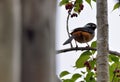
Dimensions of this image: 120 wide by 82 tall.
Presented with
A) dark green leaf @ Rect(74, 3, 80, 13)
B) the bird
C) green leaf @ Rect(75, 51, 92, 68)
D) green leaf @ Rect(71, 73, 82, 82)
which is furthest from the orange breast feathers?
green leaf @ Rect(75, 51, 92, 68)

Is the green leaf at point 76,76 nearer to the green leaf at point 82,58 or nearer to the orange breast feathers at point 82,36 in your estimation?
the green leaf at point 82,58

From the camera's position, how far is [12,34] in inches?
27.7

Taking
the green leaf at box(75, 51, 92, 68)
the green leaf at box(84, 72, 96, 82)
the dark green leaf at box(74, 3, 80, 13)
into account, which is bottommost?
the green leaf at box(84, 72, 96, 82)

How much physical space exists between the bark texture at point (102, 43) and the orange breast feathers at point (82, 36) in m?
2.91

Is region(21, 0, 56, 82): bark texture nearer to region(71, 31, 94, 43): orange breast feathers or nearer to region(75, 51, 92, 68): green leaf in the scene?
region(75, 51, 92, 68): green leaf

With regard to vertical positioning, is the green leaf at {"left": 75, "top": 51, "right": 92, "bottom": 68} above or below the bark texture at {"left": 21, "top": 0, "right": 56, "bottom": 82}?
below

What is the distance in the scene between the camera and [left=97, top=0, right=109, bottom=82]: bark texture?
2.24 m

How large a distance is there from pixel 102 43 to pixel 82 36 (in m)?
3.22

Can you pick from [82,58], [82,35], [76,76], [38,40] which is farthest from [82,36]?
[38,40]

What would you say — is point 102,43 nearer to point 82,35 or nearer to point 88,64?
point 88,64

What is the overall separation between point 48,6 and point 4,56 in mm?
133

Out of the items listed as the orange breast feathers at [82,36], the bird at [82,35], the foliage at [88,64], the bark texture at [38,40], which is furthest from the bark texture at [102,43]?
the orange breast feathers at [82,36]

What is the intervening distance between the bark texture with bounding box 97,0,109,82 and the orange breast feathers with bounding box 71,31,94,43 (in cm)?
291

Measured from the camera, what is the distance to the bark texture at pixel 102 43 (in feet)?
7.36
